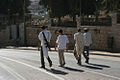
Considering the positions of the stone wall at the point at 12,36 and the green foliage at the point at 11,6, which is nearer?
the stone wall at the point at 12,36

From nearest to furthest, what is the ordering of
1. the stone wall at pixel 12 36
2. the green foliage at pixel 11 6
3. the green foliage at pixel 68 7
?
the green foliage at pixel 68 7 < the stone wall at pixel 12 36 < the green foliage at pixel 11 6

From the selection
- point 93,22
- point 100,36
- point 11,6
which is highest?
point 11,6

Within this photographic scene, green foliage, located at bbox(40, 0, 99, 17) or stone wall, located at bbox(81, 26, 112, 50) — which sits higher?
green foliage, located at bbox(40, 0, 99, 17)

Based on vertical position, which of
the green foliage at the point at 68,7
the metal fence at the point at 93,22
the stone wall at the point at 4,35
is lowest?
the stone wall at the point at 4,35

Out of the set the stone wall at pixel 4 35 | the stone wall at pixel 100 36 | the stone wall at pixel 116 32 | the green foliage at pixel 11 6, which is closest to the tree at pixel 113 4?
the stone wall at pixel 100 36

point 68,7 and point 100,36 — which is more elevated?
point 68,7

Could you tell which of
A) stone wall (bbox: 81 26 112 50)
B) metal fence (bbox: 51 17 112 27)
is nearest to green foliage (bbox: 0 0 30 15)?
metal fence (bbox: 51 17 112 27)

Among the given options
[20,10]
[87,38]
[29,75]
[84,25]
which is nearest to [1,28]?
[20,10]

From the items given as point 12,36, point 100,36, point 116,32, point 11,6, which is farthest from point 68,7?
point 116,32

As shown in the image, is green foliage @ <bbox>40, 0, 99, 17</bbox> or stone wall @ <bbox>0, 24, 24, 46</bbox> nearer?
green foliage @ <bbox>40, 0, 99, 17</bbox>

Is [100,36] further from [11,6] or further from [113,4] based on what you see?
[11,6]

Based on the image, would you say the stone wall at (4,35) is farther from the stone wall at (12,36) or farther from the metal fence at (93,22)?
the metal fence at (93,22)

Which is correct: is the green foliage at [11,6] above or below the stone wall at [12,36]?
above

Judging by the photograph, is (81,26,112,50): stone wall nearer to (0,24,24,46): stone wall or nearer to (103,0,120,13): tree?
(103,0,120,13): tree
